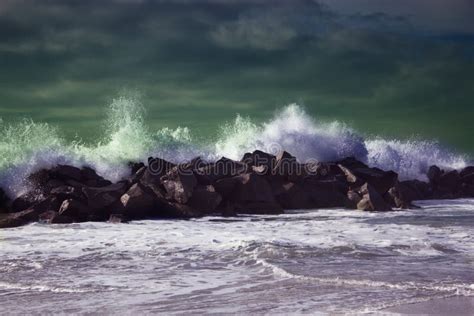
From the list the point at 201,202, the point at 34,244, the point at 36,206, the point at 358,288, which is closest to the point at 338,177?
the point at 201,202

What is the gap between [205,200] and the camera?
1516 cm

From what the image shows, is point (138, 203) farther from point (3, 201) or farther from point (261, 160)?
point (261, 160)

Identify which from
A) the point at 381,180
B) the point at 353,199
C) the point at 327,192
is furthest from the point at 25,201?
the point at 381,180

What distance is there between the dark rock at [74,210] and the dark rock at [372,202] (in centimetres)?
691

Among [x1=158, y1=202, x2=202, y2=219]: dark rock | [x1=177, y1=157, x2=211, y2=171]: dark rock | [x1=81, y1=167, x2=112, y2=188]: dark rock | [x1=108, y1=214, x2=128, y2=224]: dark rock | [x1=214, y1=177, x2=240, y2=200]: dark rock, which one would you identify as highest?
[x1=177, y1=157, x2=211, y2=171]: dark rock

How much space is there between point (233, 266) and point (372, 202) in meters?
8.91

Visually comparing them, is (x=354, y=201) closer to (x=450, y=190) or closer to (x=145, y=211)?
(x=145, y=211)

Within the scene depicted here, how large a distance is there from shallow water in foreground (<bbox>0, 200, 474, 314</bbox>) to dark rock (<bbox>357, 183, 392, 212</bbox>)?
3129 mm

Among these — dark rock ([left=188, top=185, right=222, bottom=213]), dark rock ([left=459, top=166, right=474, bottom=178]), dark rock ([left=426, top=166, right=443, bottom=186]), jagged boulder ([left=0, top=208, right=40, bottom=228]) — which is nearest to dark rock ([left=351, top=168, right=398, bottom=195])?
dark rock ([left=188, top=185, right=222, bottom=213])

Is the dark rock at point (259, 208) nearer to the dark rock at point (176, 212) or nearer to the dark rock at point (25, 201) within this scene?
the dark rock at point (176, 212)

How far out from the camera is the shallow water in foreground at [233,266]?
598 cm

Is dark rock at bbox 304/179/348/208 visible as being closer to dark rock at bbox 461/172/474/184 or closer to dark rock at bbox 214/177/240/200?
dark rock at bbox 214/177/240/200

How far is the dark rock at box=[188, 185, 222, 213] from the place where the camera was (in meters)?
15.1

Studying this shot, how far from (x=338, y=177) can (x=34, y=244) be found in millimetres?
10469
